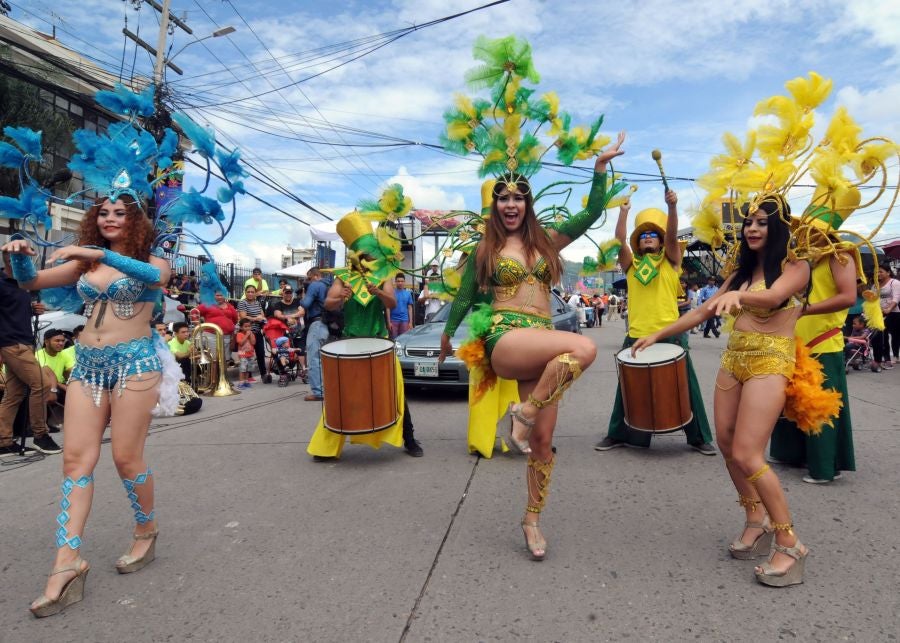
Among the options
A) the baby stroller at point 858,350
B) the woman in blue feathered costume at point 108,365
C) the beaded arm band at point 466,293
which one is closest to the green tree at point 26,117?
the woman in blue feathered costume at point 108,365

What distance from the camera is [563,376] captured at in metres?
2.80

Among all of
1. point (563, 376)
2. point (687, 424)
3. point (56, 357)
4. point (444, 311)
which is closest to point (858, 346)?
point (444, 311)

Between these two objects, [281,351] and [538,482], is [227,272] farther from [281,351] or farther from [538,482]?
[538,482]

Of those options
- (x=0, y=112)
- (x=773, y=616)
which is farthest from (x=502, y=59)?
(x=0, y=112)

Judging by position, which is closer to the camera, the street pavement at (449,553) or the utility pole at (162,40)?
the street pavement at (449,553)

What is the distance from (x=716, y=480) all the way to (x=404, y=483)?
224 cm

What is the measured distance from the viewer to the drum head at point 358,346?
4.79m

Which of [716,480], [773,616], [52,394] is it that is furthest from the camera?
[52,394]

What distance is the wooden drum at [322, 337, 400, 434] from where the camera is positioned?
187 inches

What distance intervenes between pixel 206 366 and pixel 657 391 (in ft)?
24.2

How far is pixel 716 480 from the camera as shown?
4348 millimetres

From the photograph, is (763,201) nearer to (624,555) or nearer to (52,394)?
(624,555)

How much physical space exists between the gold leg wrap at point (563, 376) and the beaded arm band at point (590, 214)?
821 millimetres

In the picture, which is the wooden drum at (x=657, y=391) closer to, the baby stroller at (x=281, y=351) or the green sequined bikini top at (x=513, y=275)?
the green sequined bikini top at (x=513, y=275)
